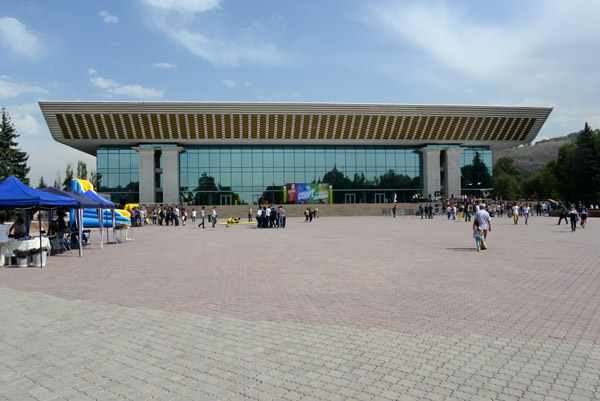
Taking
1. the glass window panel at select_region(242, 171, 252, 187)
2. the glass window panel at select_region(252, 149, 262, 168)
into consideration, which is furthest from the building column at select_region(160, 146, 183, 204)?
the glass window panel at select_region(252, 149, 262, 168)

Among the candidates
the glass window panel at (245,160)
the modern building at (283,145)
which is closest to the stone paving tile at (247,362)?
the modern building at (283,145)

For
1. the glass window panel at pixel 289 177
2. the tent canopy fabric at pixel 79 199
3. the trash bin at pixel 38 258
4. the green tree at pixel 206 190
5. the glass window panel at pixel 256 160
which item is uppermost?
the glass window panel at pixel 256 160

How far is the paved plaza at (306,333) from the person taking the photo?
376 cm

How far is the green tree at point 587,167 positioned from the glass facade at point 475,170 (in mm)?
12981

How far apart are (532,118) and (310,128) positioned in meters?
28.8

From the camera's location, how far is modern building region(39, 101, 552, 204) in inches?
1971

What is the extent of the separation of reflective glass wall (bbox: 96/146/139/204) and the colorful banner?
64.8ft

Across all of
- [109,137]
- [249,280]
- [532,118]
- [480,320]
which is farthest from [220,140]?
[480,320]

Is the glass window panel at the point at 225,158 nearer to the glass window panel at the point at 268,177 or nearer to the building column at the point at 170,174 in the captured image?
the glass window panel at the point at 268,177

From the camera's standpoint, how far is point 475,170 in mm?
59062

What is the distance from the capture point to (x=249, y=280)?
888 cm

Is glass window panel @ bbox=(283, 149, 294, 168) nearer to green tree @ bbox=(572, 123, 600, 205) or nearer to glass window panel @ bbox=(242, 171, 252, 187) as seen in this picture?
glass window panel @ bbox=(242, 171, 252, 187)

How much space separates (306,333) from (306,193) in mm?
46682

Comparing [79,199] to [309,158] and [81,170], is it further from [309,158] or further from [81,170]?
[81,170]
